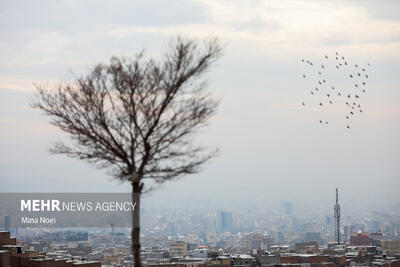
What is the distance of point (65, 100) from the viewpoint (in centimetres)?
746

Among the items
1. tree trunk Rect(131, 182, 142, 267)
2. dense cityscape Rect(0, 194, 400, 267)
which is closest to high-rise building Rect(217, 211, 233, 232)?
dense cityscape Rect(0, 194, 400, 267)

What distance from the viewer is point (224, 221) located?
255 ft

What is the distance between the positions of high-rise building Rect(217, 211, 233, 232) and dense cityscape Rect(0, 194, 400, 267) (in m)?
0.14

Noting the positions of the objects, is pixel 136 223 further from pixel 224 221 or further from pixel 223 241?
pixel 224 221

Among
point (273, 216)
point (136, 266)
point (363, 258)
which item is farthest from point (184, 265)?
point (273, 216)

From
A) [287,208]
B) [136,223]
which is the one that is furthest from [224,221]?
[136,223]

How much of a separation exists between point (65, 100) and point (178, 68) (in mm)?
1555

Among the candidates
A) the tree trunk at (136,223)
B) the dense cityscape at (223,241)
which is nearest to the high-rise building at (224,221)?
the dense cityscape at (223,241)

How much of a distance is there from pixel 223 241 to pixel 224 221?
2125 centimetres

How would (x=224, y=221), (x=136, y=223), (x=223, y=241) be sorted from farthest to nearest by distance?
1. (x=224, y=221)
2. (x=223, y=241)
3. (x=136, y=223)

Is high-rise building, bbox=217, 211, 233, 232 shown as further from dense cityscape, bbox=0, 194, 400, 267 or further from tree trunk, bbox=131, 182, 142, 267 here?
tree trunk, bbox=131, 182, 142, 267

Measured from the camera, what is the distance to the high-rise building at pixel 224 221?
7653 centimetres

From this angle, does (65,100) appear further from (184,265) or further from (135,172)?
(184,265)

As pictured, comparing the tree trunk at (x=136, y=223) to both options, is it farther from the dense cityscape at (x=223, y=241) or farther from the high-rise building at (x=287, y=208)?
the high-rise building at (x=287, y=208)
